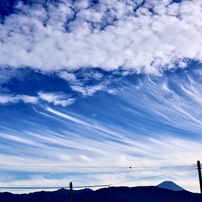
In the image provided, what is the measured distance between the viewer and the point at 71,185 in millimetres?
43688

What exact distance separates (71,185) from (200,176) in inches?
751

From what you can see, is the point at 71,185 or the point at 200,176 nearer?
the point at 200,176

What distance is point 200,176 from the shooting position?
103 feet
